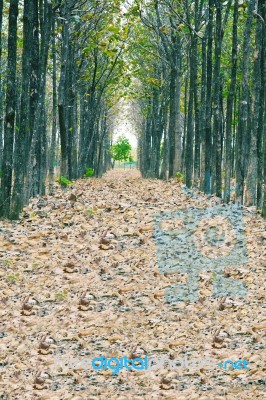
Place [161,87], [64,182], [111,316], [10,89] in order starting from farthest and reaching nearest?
[161,87]
[64,182]
[10,89]
[111,316]

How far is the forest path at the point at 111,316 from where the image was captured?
22.0ft

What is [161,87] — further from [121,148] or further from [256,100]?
[121,148]

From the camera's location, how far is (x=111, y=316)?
8.55 meters

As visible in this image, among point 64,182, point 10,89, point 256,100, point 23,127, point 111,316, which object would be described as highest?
point 256,100

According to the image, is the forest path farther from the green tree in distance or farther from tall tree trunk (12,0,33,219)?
the green tree in distance

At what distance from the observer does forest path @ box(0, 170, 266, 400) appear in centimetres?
671

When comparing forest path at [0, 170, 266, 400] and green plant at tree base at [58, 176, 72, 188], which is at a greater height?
green plant at tree base at [58, 176, 72, 188]

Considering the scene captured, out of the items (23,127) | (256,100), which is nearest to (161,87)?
(256,100)

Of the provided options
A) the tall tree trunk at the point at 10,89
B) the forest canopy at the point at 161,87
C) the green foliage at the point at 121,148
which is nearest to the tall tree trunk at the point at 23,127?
the forest canopy at the point at 161,87

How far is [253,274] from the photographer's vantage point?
1009 cm

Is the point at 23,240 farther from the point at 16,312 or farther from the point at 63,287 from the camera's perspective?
the point at 16,312

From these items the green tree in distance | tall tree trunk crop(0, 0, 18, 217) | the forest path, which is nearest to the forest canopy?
tall tree trunk crop(0, 0, 18, 217)

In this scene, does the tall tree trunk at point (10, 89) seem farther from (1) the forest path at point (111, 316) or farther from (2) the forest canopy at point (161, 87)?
(1) the forest path at point (111, 316)

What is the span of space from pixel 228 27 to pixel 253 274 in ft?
73.5
